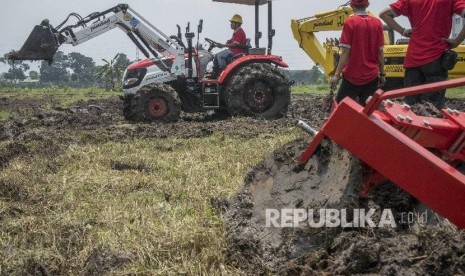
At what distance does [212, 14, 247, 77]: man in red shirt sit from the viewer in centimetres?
1002

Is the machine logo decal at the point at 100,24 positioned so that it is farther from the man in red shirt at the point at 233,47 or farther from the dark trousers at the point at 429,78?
the dark trousers at the point at 429,78

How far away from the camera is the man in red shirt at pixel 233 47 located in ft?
32.9

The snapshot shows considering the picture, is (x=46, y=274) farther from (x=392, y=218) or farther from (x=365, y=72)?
(x=365, y=72)

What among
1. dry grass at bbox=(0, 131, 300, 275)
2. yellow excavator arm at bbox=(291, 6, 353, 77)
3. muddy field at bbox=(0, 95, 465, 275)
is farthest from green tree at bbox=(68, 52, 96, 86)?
muddy field at bbox=(0, 95, 465, 275)

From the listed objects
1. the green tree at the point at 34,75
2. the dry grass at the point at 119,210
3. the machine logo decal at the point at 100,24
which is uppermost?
the machine logo decal at the point at 100,24

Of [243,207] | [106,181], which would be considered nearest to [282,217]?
[243,207]

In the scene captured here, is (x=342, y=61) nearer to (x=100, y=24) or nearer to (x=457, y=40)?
(x=457, y=40)

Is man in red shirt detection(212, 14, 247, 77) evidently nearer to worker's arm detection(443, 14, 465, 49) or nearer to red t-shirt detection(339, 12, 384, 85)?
red t-shirt detection(339, 12, 384, 85)

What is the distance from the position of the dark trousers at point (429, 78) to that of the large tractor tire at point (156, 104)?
5740 millimetres

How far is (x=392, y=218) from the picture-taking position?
249 cm

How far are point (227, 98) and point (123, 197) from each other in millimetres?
5831

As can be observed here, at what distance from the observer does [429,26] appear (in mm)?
4316

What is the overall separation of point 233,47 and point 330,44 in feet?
9.68

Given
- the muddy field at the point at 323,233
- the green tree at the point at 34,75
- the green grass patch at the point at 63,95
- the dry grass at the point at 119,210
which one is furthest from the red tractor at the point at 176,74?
the green tree at the point at 34,75
